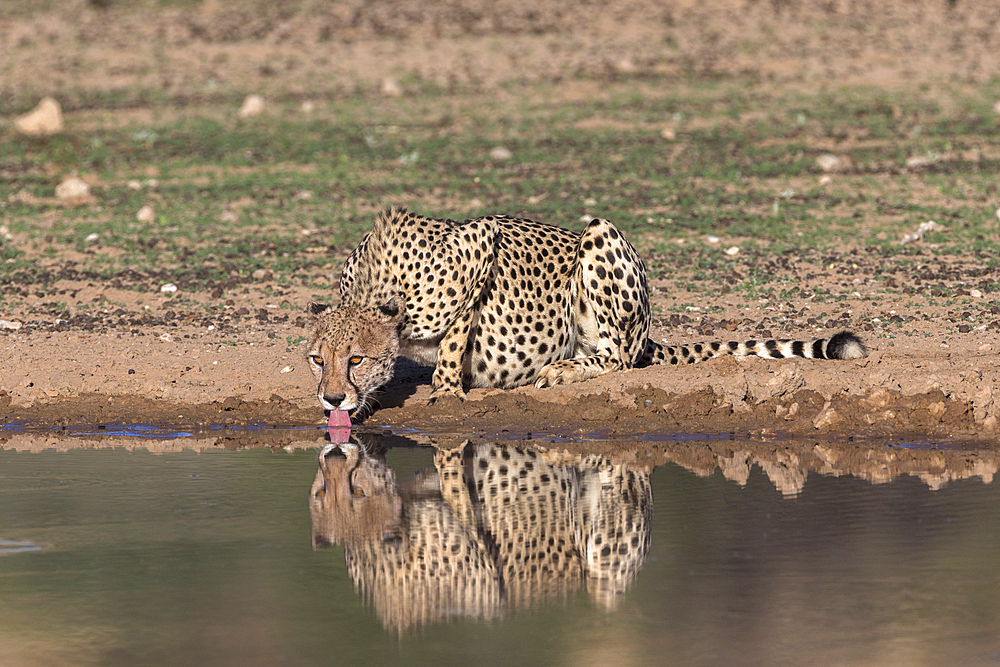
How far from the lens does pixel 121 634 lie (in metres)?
4.27

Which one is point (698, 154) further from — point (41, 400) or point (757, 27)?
point (41, 400)

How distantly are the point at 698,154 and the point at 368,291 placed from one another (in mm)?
8484

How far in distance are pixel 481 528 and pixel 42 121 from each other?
13.5 m

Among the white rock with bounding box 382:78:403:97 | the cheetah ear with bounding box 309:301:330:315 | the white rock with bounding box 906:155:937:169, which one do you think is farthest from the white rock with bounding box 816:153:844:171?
the cheetah ear with bounding box 309:301:330:315

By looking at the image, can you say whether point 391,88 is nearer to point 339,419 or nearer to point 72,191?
point 72,191

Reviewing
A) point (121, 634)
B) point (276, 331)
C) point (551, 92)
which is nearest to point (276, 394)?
point (276, 331)

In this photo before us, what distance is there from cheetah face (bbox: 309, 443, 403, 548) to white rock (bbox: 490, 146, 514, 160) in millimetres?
8897

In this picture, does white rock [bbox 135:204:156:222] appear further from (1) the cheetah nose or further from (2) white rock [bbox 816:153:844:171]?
(1) the cheetah nose

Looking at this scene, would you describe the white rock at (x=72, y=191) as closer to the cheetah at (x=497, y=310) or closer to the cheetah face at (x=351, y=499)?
the cheetah at (x=497, y=310)

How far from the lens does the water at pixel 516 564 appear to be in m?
4.14

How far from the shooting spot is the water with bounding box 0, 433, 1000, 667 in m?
4.14

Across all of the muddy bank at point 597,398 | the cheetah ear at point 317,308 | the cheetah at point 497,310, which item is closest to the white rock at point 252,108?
the muddy bank at point 597,398

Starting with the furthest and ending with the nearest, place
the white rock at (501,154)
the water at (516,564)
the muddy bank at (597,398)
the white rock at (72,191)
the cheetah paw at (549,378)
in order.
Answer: the white rock at (501,154)
the white rock at (72,191)
the cheetah paw at (549,378)
the muddy bank at (597,398)
the water at (516,564)

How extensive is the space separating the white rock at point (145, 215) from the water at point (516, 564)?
643 centimetres
